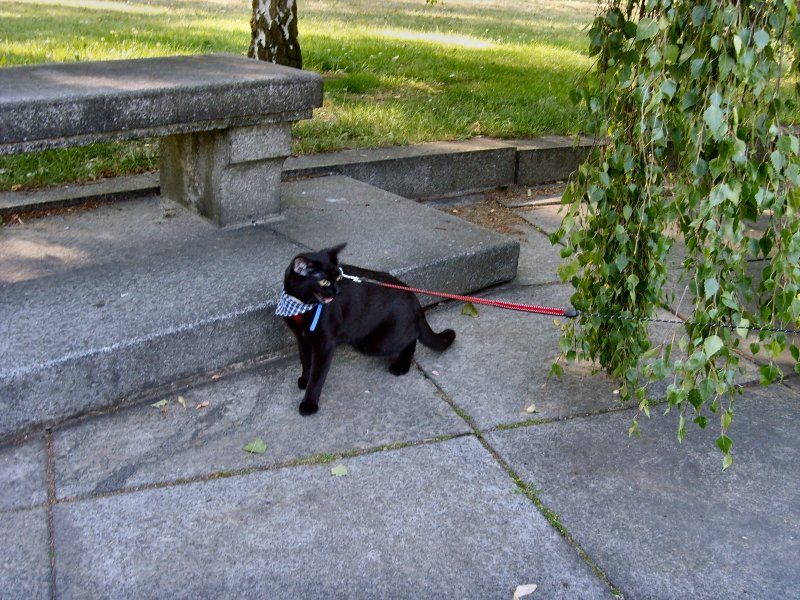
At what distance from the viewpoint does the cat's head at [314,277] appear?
126 inches

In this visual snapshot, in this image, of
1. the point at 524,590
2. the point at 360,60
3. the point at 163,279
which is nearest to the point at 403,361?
the point at 163,279

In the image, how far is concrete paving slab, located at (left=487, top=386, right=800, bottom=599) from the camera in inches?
103

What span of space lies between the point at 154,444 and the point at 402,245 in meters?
1.75

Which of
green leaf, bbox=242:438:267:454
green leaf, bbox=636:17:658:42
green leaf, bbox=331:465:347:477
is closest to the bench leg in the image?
green leaf, bbox=242:438:267:454

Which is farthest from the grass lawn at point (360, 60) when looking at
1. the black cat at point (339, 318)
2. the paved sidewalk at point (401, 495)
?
the paved sidewalk at point (401, 495)

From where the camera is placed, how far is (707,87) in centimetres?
251

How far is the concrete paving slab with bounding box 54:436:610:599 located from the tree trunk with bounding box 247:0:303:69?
4.66m

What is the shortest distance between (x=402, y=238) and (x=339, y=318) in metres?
1.15

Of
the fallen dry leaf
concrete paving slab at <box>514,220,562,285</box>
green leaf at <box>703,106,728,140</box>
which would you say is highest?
green leaf at <box>703,106,728,140</box>

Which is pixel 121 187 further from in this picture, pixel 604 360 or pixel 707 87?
pixel 707 87

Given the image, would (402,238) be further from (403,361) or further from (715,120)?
(715,120)

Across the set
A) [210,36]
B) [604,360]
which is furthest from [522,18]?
[604,360]

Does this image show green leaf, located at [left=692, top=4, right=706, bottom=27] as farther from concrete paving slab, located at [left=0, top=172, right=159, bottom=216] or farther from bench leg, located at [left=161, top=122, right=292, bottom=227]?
concrete paving slab, located at [left=0, top=172, right=159, bottom=216]

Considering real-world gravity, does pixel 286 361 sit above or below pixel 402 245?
below
